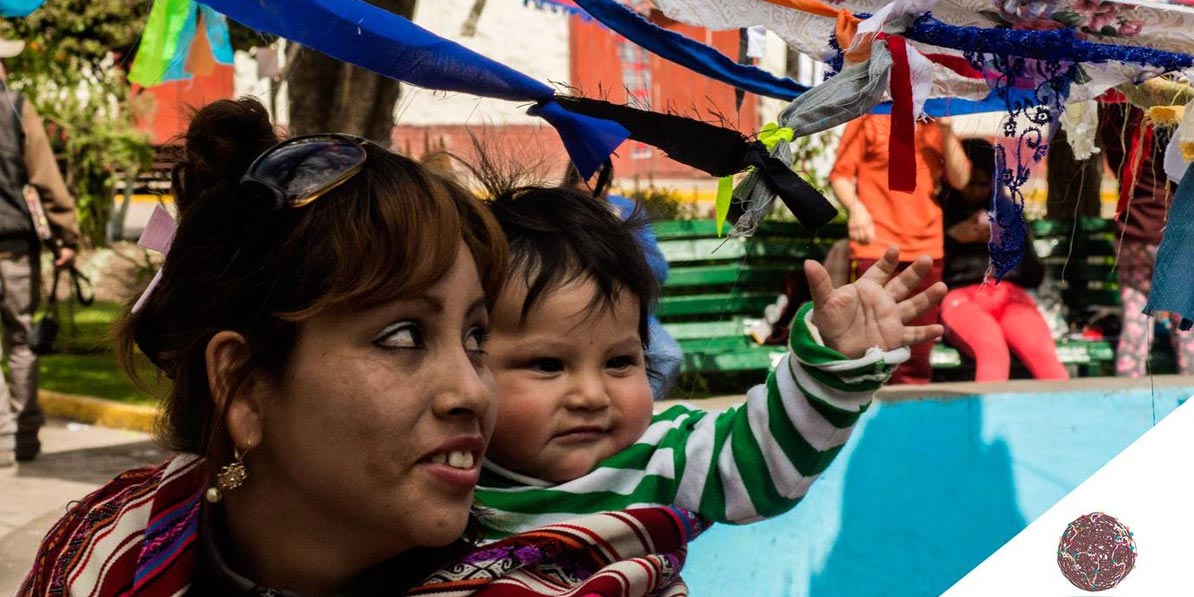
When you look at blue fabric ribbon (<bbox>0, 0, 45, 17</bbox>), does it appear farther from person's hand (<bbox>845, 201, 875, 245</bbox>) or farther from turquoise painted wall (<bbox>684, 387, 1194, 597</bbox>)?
person's hand (<bbox>845, 201, 875, 245</bbox>)

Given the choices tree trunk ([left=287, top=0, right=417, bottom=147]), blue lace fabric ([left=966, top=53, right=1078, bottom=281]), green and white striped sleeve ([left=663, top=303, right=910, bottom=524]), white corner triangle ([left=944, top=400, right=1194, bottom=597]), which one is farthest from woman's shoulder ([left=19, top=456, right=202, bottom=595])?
tree trunk ([left=287, top=0, right=417, bottom=147])

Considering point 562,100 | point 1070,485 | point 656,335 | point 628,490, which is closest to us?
point 628,490

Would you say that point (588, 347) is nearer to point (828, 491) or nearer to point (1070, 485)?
point (828, 491)

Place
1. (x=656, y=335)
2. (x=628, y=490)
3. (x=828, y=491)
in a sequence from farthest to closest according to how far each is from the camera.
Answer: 1. (x=828, y=491)
2. (x=656, y=335)
3. (x=628, y=490)

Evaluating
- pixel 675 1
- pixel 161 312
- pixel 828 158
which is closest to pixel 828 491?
pixel 675 1

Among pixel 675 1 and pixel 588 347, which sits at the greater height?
pixel 675 1

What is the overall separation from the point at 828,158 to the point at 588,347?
592 centimetres

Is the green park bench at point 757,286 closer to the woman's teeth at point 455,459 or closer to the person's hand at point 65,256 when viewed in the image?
the person's hand at point 65,256

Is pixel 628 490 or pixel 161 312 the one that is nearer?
pixel 161 312

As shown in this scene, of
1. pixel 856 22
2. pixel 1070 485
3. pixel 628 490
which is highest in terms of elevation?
pixel 856 22

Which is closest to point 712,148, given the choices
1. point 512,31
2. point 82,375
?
point 82,375

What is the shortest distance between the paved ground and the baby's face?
2520mm

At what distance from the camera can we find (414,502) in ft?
4.66

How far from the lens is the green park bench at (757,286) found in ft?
19.8
